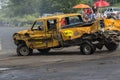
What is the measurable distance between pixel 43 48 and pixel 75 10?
20742 millimetres

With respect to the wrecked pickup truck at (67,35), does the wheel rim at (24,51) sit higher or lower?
lower

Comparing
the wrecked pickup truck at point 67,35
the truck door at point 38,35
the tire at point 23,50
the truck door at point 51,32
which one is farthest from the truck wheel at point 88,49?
the tire at point 23,50

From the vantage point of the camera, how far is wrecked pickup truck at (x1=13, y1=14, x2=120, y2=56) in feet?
66.1

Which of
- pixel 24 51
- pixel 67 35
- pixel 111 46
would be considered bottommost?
pixel 24 51

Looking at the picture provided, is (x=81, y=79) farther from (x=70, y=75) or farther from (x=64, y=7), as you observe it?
(x=64, y=7)

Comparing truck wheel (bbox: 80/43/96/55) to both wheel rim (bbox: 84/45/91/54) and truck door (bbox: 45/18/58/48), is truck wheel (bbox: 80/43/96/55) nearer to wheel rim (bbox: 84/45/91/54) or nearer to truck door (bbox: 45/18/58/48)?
wheel rim (bbox: 84/45/91/54)

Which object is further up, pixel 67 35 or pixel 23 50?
pixel 67 35

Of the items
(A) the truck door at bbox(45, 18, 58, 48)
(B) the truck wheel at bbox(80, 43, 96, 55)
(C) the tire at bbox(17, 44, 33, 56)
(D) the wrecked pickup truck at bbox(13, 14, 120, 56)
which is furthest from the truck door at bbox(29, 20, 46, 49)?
(B) the truck wheel at bbox(80, 43, 96, 55)

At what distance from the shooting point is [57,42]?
2103cm

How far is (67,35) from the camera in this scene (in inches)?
811

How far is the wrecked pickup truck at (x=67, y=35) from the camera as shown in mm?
20141

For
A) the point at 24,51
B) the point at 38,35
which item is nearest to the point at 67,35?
the point at 38,35

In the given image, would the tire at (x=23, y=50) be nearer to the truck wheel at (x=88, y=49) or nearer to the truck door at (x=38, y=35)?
the truck door at (x=38, y=35)

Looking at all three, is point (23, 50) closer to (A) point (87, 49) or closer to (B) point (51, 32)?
(B) point (51, 32)
